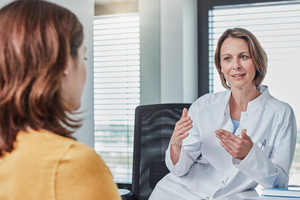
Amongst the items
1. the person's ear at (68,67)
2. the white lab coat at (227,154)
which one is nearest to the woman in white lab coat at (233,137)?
the white lab coat at (227,154)

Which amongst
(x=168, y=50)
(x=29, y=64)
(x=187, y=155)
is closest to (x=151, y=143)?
(x=187, y=155)

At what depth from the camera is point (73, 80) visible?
2.08 ft

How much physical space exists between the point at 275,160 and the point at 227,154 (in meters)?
0.23

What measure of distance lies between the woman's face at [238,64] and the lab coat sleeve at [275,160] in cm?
26

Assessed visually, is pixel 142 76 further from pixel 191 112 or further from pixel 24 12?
pixel 24 12

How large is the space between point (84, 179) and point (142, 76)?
6.80 ft

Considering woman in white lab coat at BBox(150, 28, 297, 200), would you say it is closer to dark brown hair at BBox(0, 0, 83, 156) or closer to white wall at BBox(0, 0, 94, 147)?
white wall at BBox(0, 0, 94, 147)

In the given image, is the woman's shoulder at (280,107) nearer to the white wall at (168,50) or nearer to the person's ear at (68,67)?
the white wall at (168,50)

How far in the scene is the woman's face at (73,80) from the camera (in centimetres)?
62

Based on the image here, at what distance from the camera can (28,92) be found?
0.57 meters

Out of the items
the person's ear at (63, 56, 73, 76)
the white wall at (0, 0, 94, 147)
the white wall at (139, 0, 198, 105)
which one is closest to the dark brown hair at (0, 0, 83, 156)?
the person's ear at (63, 56, 73, 76)

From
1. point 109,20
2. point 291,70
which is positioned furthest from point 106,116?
point 291,70

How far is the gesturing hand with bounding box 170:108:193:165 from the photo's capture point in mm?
1350

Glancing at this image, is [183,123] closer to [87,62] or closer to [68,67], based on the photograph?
[68,67]
